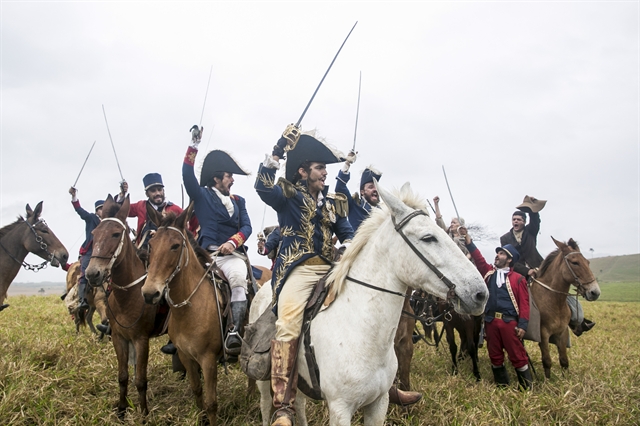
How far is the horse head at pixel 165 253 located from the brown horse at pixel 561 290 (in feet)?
21.1

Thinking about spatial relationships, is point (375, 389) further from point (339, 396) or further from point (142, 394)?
point (142, 394)

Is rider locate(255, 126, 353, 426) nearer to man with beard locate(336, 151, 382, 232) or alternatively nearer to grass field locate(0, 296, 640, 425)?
man with beard locate(336, 151, 382, 232)

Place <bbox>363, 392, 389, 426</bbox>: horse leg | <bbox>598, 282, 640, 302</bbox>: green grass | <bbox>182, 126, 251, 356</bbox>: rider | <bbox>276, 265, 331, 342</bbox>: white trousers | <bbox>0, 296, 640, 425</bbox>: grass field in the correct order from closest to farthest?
<bbox>363, 392, 389, 426</bbox>: horse leg < <bbox>276, 265, 331, 342</bbox>: white trousers < <bbox>0, 296, 640, 425</bbox>: grass field < <bbox>182, 126, 251, 356</bbox>: rider < <bbox>598, 282, 640, 302</bbox>: green grass

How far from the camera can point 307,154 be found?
180 inches

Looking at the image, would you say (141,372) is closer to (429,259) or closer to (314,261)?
(314,261)

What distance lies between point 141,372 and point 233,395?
1.33 metres

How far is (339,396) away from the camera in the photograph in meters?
3.47

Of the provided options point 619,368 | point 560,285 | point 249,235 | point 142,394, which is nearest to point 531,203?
point 560,285

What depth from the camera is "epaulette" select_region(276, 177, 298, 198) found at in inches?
170

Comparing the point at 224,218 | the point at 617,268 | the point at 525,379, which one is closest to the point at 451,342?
the point at 525,379

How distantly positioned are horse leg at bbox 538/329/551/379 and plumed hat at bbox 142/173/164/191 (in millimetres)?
7212

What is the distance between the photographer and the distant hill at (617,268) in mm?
80725

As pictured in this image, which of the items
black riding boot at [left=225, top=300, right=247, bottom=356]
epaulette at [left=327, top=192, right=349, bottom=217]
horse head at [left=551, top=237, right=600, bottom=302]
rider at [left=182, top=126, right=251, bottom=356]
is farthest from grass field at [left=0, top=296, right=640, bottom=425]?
epaulette at [left=327, top=192, right=349, bottom=217]

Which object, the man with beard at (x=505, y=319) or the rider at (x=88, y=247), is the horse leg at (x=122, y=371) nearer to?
the rider at (x=88, y=247)
